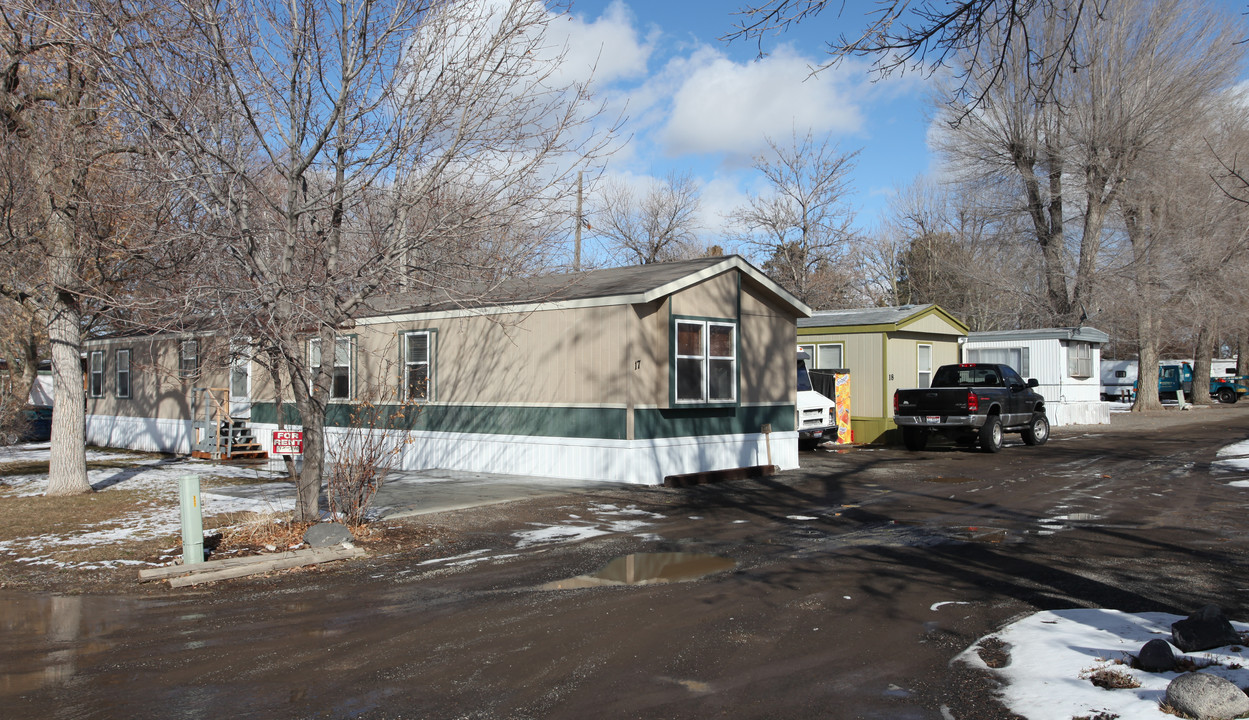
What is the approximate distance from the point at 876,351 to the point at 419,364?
11.4 metres

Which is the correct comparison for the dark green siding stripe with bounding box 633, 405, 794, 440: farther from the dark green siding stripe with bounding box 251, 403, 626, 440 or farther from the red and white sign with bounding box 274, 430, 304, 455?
the red and white sign with bounding box 274, 430, 304, 455

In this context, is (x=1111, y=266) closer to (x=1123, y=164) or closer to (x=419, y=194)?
(x=1123, y=164)

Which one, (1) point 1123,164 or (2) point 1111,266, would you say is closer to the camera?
(1) point 1123,164

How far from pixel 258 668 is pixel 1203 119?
36567 mm

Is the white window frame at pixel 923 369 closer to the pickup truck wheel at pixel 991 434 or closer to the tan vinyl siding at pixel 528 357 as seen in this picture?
the pickup truck wheel at pixel 991 434

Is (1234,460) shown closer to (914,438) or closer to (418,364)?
(914,438)

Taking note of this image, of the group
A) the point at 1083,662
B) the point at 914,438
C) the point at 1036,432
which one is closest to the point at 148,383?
the point at 914,438

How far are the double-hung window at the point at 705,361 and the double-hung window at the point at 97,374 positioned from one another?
18.5 meters

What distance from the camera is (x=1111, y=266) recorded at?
34.6 metres

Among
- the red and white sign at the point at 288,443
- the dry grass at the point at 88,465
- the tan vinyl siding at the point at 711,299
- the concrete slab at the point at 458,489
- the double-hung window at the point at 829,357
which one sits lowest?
the concrete slab at the point at 458,489

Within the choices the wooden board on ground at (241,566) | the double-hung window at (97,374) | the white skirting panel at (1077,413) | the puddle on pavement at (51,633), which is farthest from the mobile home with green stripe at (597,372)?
the white skirting panel at (1077,413)

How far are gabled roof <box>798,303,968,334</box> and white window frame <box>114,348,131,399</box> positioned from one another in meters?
17.8

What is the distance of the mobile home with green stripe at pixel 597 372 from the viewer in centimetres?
1431

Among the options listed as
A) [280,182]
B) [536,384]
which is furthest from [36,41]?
[536,384]
